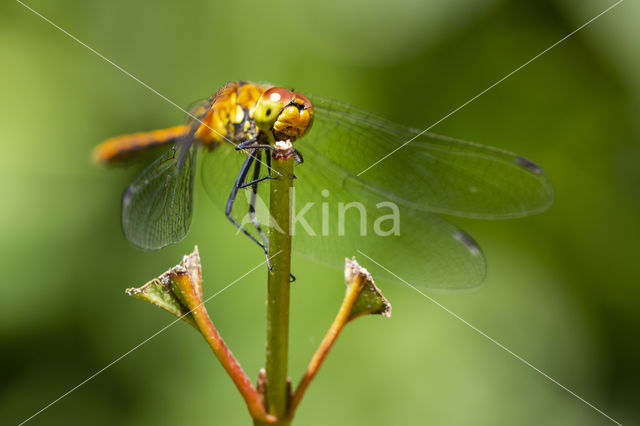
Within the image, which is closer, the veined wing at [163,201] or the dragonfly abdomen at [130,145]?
the veined wing at [163,201]

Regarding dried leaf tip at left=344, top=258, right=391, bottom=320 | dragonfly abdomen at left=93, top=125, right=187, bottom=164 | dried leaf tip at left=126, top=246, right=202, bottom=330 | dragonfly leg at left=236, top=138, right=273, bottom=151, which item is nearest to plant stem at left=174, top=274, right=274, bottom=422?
dried leaf tip at left=126, top=246, right=202, bottom=330

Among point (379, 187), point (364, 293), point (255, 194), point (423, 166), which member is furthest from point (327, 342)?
point (423, 166)

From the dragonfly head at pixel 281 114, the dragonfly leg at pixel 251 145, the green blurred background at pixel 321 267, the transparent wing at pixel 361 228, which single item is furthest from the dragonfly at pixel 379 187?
the dragonfly head at pixel 281 114

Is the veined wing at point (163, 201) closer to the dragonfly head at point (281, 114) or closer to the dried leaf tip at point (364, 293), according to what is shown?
the dragonfly head at point (281, 114)

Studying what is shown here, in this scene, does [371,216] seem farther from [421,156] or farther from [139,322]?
[139,322]

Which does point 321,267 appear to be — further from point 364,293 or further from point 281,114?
point 364,293

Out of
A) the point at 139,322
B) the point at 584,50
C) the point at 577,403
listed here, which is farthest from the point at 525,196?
the point at 139,322
